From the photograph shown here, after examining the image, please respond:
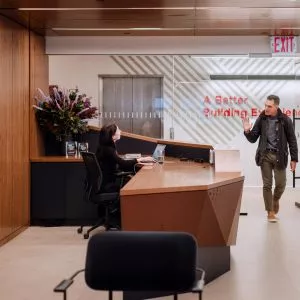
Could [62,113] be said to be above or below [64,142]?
above

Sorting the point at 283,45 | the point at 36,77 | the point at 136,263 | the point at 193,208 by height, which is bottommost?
the point at 136,263

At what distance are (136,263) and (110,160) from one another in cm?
409

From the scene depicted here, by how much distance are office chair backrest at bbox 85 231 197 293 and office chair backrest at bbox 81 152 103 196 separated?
378 centimetres

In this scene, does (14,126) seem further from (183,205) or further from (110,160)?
(183,205)

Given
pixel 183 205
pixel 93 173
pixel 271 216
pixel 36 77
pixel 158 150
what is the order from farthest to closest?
pixel 271 216 → pixel 36 77 → pixel 158 150 → pixel 93 173 → pixel 183 205

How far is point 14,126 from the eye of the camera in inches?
269

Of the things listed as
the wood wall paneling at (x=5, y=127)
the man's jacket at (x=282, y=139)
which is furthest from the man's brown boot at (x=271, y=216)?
the wood wall paneling at (x=5, y=127)

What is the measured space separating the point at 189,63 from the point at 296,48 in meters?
3.59

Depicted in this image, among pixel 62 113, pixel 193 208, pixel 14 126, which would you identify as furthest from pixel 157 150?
pixel 193 208

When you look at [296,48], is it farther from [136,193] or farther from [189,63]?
[136,193]

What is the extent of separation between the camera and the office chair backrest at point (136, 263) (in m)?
2.78

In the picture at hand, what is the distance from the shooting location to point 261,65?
11891 mm

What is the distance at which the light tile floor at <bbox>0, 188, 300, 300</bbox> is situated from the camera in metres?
4.59

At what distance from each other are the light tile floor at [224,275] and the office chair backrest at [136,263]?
5.65ft
